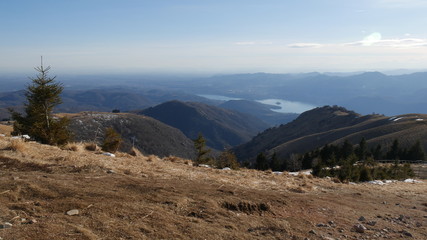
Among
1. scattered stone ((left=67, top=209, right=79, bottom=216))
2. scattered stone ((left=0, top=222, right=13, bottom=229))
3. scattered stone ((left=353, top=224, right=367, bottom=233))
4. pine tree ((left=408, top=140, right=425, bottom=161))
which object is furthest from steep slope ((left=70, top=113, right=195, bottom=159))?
scattered stone ((left=353, top=224, right=367, bottom=233))

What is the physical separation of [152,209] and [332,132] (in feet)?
410

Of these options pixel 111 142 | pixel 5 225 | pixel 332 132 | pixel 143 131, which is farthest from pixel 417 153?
pixel 143 131

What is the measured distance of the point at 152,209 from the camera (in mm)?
6332

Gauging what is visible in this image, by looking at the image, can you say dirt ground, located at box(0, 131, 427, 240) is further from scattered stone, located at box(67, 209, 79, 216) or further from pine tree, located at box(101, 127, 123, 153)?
pine tree, located at box(101, 127, 123, 153)

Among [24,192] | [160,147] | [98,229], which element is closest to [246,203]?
[98,229]

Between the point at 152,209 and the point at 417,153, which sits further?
the point at 417,153

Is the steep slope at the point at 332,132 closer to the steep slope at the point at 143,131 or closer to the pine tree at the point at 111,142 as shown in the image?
the steep slope at the point at 143,131

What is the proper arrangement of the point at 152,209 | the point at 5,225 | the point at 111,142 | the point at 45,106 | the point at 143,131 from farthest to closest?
the point at 143,131 → the point at 111,142 → the point at 45,106 → the point at 152,209 → the point at 5,225

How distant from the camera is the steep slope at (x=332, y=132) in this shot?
3048 inches

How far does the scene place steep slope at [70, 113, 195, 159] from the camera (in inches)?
4572

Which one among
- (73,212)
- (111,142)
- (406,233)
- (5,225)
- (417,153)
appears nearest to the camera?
(5,225)

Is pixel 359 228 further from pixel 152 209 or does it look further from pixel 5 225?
pixel 5 225

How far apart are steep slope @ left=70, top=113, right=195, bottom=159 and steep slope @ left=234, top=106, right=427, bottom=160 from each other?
30712 millimetres

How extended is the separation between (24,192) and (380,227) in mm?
8979
